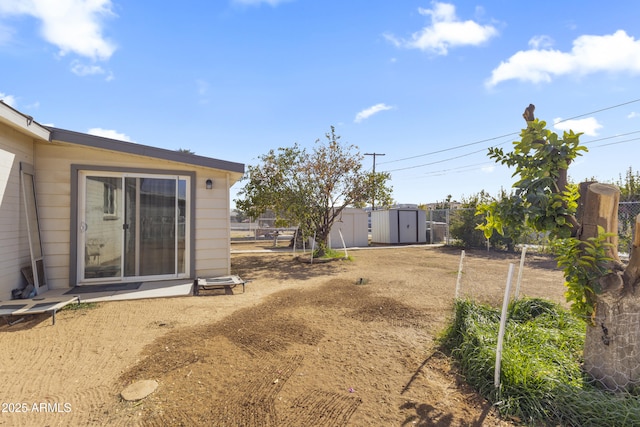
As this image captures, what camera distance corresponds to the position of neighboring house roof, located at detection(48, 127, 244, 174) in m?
5.11

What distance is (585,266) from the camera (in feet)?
7.34

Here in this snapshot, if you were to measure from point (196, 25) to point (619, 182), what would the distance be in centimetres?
1734

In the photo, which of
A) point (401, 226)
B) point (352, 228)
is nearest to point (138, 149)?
point (352, 228)

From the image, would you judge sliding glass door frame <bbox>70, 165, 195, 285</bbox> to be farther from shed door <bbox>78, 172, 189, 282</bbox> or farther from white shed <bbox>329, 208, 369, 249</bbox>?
white shed <bbox>329, 208, 369, 249</bbox>

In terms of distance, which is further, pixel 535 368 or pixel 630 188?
pixel 630 188

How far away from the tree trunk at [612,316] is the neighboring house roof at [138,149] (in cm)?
537

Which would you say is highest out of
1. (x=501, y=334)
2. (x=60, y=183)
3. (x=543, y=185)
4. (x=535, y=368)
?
(x=60, y=183)

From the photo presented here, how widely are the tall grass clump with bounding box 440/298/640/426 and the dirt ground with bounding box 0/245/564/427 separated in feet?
0.59

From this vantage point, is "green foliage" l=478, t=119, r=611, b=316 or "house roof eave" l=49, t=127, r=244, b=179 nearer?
"green foliage" l=478, t=119, r=611, b=316

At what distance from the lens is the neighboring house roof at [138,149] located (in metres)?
5.11

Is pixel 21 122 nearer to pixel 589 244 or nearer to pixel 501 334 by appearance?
pixel 501 334

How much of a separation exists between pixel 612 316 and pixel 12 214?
7.12m

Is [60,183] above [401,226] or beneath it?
above

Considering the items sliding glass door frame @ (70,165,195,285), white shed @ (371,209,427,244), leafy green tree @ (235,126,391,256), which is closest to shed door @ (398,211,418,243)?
white shed @ (371,209,427,244)
